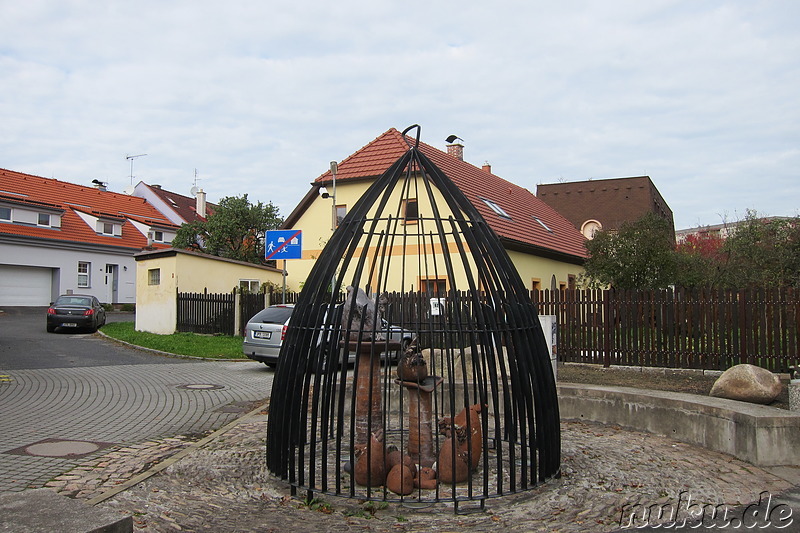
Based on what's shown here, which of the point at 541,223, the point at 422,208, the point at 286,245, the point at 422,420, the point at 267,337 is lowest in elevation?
the point at 422,420

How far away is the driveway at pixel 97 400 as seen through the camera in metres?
6.68

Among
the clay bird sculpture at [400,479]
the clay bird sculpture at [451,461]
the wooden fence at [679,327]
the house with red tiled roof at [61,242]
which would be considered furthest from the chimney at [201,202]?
the clay bird sculpture at [400,479]

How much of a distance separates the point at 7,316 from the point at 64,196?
13181 millimetres

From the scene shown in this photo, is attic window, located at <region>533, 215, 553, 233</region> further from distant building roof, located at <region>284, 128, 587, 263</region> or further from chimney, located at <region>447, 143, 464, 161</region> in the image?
chimney, located at <region>447, 143, 464, 161</region>

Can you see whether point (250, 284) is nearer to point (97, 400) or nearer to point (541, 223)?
point (541, 223)

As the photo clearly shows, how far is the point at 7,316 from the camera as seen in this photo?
27969 millimetres

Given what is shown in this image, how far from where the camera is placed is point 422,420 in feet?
19.3

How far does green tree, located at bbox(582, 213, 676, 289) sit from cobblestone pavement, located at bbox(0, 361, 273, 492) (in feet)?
31.2

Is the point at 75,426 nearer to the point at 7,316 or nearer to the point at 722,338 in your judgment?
the point at 722,338

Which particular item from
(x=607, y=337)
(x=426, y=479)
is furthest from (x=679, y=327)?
(x=426, y=479)

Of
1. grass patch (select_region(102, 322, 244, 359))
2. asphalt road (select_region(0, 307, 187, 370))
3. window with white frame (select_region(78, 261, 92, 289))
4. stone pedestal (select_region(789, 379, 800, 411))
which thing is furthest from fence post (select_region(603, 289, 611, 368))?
window with white frame (select_region(78, 261, 92, 289))

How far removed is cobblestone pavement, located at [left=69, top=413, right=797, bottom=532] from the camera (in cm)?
461

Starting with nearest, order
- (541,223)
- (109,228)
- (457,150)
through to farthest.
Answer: (541,223) → (457,150) → (109,228)

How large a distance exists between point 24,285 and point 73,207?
7.18 m
